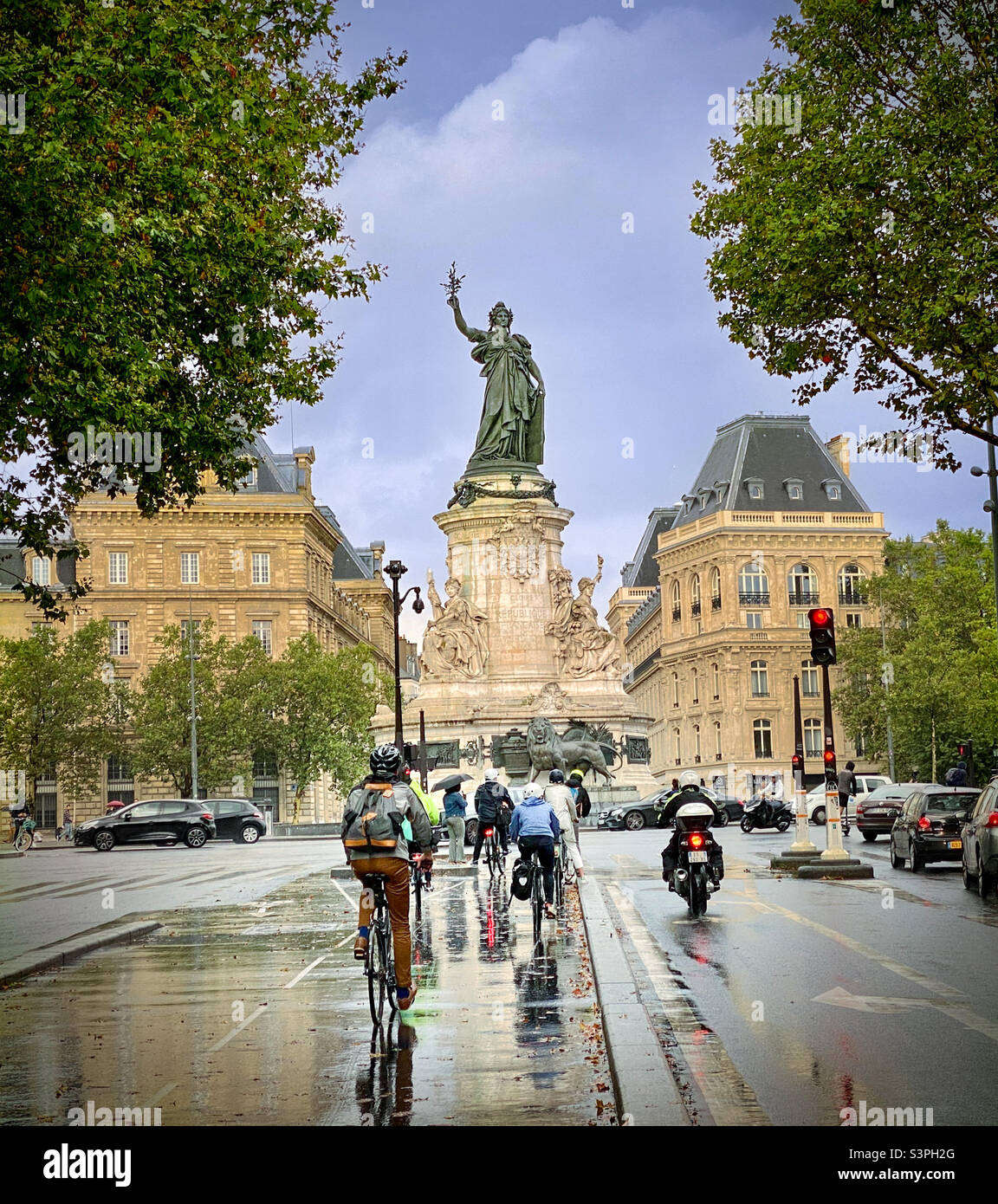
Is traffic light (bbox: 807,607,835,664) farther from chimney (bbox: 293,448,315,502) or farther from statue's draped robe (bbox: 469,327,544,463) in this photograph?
chimney (bbox: 293,448,315,502)

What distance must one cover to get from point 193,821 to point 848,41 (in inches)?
1397

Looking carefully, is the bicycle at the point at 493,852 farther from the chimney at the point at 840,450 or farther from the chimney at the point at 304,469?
the chimney at the point at 840,450

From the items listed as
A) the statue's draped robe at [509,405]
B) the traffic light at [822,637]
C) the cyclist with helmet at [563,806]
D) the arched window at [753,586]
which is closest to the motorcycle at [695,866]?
the cyclist with helmet at [563,806]

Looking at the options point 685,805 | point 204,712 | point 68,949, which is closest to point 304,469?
point 204,712

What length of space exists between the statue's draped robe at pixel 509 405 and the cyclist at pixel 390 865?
4938cm

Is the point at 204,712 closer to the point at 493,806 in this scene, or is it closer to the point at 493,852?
the point at 493,806

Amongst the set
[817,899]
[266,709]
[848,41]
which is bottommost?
[817,899]

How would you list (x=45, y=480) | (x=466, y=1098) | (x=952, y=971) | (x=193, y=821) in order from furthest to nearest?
(x=193, y=821), (x=45, y=480), (x=952, y=971), (x=466, y=1098)

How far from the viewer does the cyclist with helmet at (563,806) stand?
20891 mm

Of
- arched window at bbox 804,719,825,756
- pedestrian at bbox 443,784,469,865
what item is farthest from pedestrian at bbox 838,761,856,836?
arched window at bbox 804,719,825,756

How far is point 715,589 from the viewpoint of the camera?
9981cm

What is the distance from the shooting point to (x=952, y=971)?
13.8 metres
